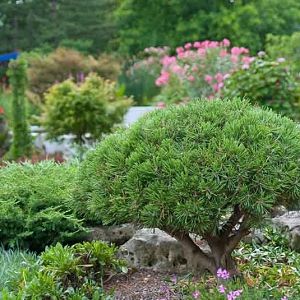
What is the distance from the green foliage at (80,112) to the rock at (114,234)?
549 centimetres

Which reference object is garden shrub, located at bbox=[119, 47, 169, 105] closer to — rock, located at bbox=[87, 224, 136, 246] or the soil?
rock, located at bbox=[87, 224, 136, 246]

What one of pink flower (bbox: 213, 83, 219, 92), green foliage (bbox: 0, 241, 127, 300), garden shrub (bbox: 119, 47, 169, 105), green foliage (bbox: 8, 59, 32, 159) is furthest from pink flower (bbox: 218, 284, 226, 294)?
garden shrub (bbox: 119, 47, 169, 105)

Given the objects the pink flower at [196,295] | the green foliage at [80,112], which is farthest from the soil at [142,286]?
the green foliage at [80,112]

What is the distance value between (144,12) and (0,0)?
588 cm

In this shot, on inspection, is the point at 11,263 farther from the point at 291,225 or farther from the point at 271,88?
the point at 271,88

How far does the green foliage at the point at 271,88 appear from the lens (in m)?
8.02

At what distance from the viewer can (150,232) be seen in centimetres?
382

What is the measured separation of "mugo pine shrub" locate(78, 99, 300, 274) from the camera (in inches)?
111

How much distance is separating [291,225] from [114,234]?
1.17 metres

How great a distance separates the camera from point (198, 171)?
2834mm

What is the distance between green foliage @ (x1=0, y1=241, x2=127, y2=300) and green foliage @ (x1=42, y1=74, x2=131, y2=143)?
614 cm

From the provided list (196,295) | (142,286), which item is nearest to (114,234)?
(142,286)

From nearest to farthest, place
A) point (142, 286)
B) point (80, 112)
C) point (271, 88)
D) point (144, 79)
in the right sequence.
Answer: point (142, 286), point (271, 88), point (80, 112), point (144, 79)

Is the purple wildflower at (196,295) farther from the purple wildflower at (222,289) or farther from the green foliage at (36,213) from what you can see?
the green foliage at (36,213)
